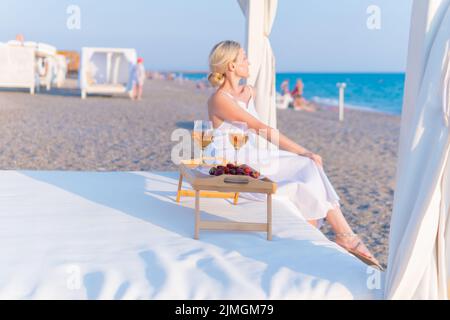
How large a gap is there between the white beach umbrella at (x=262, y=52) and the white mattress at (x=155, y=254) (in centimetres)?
147

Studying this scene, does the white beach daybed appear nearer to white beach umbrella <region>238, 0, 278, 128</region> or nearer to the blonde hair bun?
white beach umbrella <region>238, 0, 278, 128</region>

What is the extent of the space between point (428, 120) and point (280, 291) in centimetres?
81

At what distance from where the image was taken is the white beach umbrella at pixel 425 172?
2084 millimetres

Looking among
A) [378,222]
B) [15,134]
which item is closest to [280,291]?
[378,222]

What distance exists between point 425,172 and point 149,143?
7.39m

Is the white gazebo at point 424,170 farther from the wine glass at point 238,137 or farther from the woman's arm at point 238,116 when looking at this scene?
the woman's arm at point 238,116

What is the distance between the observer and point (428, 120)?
83.3 inches

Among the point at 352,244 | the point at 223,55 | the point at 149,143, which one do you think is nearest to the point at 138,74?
the point at 149,143

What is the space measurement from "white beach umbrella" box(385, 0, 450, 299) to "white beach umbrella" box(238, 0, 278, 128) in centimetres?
287

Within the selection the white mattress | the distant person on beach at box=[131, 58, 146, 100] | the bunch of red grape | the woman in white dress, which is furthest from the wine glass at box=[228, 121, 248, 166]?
the distant person on beach at box=[131, 58, 146, 100]

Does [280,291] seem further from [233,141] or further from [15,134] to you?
[15,134]

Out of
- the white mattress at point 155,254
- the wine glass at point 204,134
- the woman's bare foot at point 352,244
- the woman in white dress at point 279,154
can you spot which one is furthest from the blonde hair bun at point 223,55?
the woman's bare foot at point 352,244

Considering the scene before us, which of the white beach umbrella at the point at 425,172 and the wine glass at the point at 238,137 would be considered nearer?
the white beach umbrella at the point at 425,172

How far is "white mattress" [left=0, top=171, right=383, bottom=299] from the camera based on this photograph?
7.43ft
